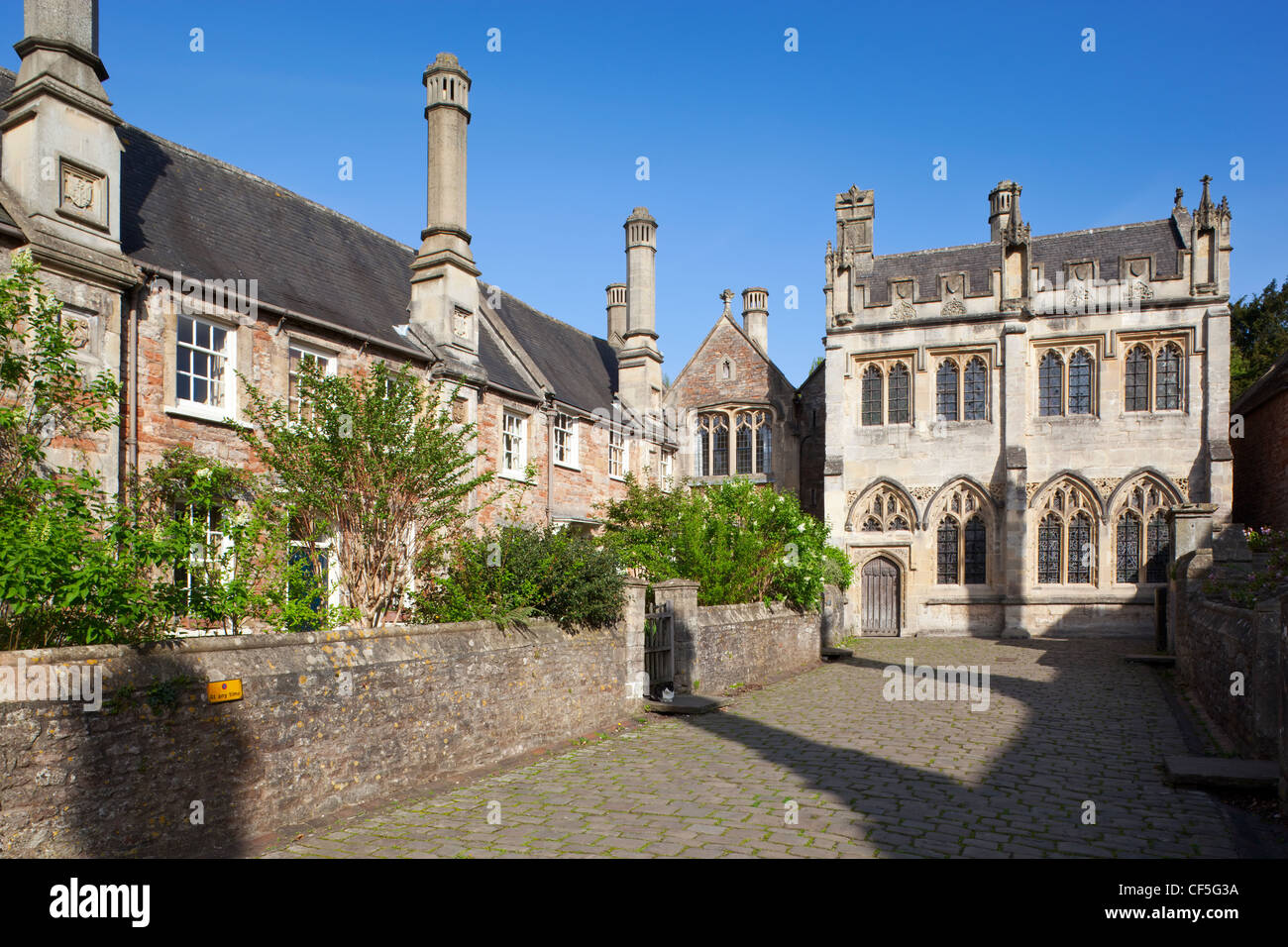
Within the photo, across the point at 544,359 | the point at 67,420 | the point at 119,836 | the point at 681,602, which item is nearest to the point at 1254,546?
the point at 681,602

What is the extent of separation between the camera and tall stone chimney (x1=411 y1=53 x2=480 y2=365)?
19.0 metres

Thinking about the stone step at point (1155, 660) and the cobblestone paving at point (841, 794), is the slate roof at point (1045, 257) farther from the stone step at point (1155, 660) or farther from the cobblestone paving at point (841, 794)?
the cobblestone paving at point (841, 794)

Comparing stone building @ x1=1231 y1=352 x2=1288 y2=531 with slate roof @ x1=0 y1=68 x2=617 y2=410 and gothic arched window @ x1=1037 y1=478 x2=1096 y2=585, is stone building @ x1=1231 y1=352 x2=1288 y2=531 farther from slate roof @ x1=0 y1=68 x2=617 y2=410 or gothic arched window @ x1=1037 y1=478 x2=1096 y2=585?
slate roof @ x1=0 y1=68 x2=617 y2=410

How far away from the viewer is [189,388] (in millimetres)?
13617

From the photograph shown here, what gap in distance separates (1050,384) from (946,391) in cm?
309

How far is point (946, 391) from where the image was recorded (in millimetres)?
27047

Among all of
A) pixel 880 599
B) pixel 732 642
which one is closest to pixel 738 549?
pixel 732 642

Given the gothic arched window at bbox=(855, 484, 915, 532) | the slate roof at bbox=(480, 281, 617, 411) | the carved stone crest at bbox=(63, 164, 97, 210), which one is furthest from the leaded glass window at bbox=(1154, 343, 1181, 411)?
the carved stone crest at bbox=(63, 164, 97, 210)

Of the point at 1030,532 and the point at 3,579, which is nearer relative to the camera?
the point at 3,579

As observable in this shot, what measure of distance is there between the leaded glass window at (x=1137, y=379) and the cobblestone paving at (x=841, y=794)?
16127mm

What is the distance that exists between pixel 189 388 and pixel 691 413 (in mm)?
19857

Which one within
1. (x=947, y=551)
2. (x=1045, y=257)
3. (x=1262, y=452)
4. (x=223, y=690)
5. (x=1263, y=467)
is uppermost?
(x=1045, y=257)

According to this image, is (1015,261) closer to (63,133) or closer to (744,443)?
(744,443)
